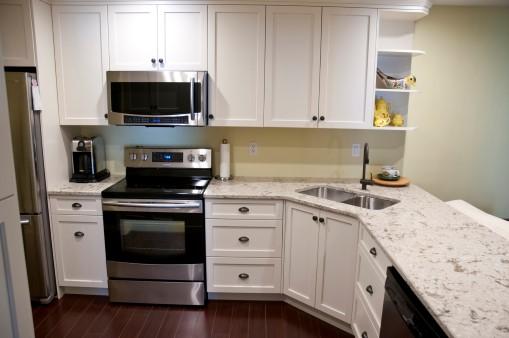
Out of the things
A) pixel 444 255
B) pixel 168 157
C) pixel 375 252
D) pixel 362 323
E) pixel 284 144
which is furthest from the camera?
pixel 284 144

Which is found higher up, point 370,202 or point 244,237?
point 370,202

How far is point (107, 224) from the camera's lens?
2537 mm

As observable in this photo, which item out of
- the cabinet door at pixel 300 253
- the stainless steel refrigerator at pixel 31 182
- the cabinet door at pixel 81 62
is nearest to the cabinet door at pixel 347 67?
the cabinet door at pixel 300 253

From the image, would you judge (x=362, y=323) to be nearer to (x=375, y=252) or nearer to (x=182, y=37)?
(x=375, y=252)

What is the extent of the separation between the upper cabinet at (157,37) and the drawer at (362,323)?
6.46ft

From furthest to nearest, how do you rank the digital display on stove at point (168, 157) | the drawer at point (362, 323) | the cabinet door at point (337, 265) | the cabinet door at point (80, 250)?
the digital display on stove at point (168, 157)
the cabinet door at point (80, 250)
the cabinet door at point (337, 265)
the drawer at point (362, 323)

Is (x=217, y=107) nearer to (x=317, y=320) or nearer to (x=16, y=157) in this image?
(x=16, y=157)

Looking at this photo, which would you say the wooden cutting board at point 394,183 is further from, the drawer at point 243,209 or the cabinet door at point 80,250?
the cabinet door at point 80,250

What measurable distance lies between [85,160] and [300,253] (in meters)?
1.87

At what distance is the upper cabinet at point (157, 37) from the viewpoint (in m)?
2.53

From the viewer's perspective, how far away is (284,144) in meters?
Result: 2.98

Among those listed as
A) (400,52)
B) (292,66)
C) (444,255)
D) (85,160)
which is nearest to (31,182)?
(85,160)

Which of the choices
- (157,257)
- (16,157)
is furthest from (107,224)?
(16,157)

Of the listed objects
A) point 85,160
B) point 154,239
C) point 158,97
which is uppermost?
point 158,97
